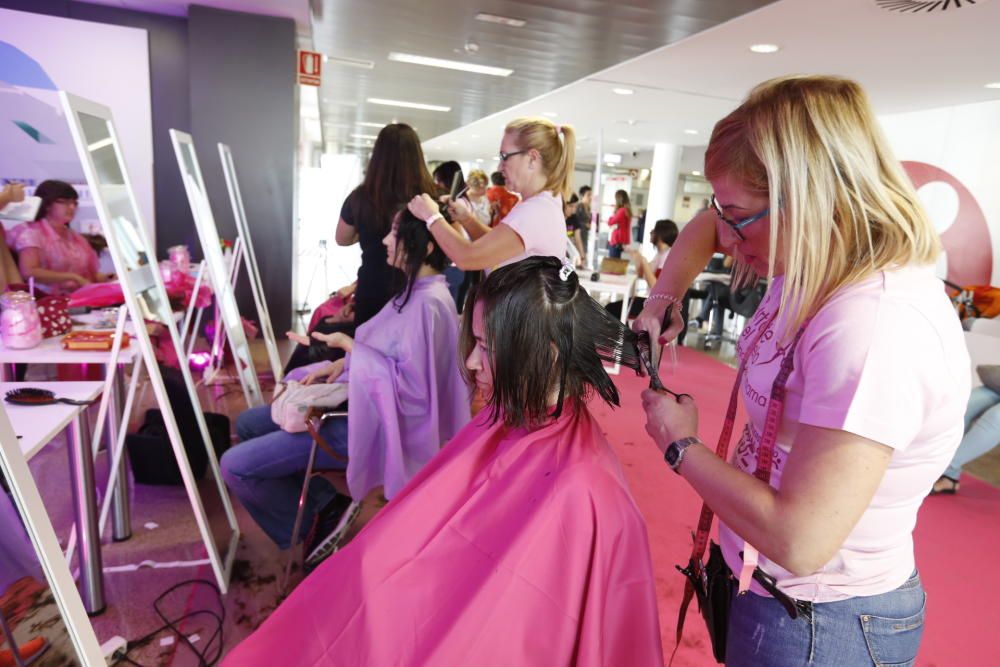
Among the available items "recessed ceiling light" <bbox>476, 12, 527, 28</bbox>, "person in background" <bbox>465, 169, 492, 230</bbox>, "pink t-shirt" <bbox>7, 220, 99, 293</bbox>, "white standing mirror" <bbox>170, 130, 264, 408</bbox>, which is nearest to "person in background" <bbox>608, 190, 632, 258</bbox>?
"person in background" <bbox>465, 169, 492, 230</bbox>

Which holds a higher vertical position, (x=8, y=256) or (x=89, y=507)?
(x=8, y=256)

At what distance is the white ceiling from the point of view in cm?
310

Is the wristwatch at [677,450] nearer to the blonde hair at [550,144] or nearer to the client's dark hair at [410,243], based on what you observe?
the client's dark hair at [410,243]

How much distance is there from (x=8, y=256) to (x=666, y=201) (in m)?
9.34

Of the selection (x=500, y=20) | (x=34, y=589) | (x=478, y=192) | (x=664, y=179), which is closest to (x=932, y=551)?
(x=34, y=589)

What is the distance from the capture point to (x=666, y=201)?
995 centimetres

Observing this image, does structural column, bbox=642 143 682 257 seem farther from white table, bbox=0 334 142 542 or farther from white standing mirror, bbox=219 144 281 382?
white table, bbox=0 334 142 542

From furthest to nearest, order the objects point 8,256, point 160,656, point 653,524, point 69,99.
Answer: point 653,524
point 8,256
point 160,656
point 69,99

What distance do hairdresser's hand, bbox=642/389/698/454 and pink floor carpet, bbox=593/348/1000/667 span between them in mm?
1268

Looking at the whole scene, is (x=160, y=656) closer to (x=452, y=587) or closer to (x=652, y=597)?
(x=452, y=587)

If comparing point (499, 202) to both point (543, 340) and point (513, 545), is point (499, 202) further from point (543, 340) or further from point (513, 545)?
point (513, 545)

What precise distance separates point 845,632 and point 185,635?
1.70 m

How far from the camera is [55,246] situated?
6.99ft

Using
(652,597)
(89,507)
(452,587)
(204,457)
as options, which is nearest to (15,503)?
(452,587)
